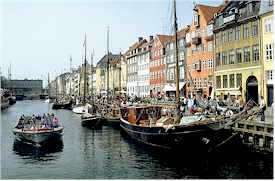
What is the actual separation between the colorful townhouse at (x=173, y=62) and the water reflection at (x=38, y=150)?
30.6 meters

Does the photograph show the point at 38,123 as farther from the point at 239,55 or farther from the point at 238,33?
the point at 238,33

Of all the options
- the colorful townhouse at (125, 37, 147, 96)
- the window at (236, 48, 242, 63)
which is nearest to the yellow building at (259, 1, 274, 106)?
the window at (236, 48, 242, 63)

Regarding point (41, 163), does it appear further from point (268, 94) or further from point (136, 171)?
point (268, 94)

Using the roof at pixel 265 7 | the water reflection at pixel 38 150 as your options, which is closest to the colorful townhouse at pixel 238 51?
the roof at pixel 265 7

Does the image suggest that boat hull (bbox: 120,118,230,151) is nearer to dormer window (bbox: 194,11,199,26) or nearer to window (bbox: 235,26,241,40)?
window (bbox: 235,26,241,40)

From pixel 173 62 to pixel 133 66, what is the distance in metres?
22.0

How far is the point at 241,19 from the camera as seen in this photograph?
3997cm

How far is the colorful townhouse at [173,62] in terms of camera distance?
5819 centimetres

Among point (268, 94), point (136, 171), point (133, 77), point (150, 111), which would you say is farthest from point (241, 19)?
point (133, 77)

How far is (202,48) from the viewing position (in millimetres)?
51375

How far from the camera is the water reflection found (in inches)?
988

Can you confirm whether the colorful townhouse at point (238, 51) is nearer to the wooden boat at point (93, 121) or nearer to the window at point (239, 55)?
the window at point (239, 55)

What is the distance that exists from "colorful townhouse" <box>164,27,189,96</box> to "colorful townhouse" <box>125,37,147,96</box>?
16024 mm

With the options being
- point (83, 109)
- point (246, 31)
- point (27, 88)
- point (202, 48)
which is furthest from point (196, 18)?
point (27, 88)
